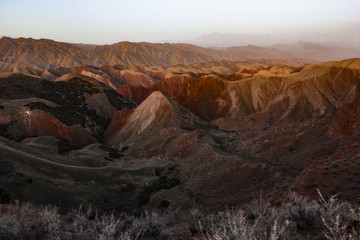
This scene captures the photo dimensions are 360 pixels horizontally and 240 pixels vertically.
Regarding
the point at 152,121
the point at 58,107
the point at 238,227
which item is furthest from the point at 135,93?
the point at 238,227

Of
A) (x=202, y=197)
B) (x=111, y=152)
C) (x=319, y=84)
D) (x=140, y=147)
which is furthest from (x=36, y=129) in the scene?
(x=319, y=84)

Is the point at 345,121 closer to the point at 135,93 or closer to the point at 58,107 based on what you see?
the point at 58,107

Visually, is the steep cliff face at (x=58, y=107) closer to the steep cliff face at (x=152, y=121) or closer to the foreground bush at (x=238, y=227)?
the steep cliff face at (x=152, y=121)

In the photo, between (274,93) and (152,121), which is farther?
(274,93)

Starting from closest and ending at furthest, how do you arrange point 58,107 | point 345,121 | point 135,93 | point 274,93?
1. point 345,121
2. point 58,107
3. point 274,93
4. point 135,93

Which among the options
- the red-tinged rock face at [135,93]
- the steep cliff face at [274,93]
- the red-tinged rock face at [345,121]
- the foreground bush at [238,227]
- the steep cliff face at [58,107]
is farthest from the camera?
the red-tinged rock face at [135,93]

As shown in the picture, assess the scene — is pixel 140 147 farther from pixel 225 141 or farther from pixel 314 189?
pixel 314 189

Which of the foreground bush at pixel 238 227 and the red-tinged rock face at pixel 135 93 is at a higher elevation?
the foreground bush at pixel 238 227

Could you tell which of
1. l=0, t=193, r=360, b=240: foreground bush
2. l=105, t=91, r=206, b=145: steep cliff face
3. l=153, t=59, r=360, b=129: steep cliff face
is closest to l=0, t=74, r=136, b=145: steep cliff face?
l=105, t=91, r=206, b=145: steep cliff face

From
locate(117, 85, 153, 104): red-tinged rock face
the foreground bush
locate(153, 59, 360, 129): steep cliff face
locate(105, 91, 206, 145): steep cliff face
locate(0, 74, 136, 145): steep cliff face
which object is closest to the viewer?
the foreground bush

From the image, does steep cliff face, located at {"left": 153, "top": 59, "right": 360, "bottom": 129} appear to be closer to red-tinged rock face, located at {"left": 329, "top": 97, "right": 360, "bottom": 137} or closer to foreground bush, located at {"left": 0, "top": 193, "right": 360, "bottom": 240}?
red-tinged rock face, located at {"left": 329, "top": 97, "right": 360, "bottom": 137}

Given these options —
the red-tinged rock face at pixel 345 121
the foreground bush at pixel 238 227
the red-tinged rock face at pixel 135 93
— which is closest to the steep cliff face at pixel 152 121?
the red-tinged rock face at pixel 345 121
